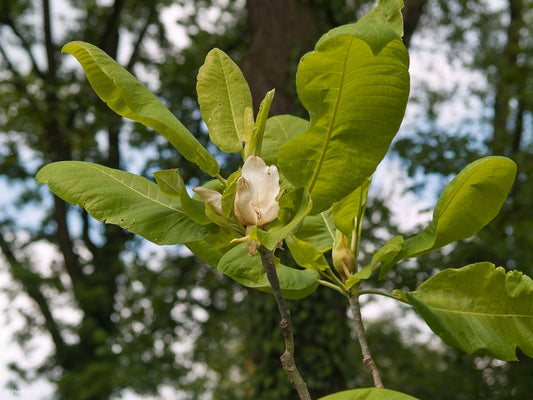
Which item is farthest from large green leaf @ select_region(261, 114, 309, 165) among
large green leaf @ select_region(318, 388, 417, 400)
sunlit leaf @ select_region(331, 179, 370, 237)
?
large green leaf @ select_region(318, 388, 417, 400)

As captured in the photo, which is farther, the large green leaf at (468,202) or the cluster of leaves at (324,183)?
the large green leaf at (468,202)

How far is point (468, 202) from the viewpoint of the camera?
91 centimetres

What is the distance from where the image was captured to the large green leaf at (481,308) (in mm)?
898

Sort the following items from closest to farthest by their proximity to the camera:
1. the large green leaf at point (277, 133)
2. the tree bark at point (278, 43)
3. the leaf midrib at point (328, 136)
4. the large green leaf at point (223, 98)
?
the leaf midrib at point (328, 136) < the large green leaf at point (223, 98) < the large green leaf at point (277, 133) < the tree bark at point (278, 43)

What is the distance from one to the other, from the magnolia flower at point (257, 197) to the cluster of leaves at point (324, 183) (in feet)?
0.05

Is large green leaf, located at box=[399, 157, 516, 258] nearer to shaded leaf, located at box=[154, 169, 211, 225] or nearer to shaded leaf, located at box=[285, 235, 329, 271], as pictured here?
shaded leaf, located at box=[285, 235, 329, 271]

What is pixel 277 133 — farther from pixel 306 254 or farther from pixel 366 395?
pixel 366 395

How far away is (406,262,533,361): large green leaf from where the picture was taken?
2.95 ft

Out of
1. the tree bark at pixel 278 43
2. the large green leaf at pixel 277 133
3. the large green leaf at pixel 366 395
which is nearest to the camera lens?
the large green leaf at pixel 366 395

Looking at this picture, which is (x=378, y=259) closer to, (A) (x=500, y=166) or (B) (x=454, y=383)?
(A) (x=500, y=166)

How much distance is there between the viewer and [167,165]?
5.59 m

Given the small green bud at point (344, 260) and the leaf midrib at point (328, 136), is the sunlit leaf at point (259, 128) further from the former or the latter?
the small green bud at point (344, 260)

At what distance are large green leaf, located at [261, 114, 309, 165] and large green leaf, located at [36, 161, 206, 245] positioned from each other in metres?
0.20

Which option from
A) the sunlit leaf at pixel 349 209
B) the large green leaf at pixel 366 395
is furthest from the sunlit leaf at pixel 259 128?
the large green leaf at pixel 366 395
